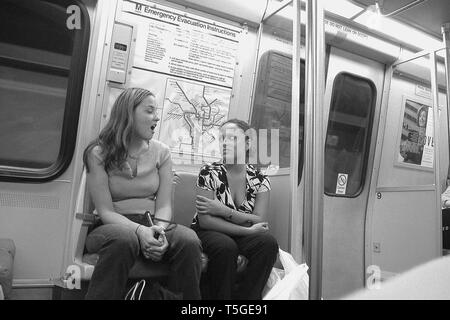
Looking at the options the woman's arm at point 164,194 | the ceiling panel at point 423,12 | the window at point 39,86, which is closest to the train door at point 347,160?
the ceiling panel at point 423,12

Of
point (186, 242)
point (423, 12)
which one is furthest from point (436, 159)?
point (186, 242)

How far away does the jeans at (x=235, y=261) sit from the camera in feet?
6.56

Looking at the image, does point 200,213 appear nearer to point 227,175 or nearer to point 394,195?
point 227,175

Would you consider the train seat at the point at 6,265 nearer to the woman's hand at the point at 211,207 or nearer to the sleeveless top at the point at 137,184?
the sleeveless top at the point at 137,184

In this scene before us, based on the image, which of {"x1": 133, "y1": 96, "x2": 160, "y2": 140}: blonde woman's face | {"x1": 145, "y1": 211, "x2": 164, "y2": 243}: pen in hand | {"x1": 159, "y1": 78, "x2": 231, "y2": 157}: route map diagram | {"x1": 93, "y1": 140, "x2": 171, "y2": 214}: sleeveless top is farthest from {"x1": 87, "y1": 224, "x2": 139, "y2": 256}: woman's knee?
{"x1": 159, "y1": 78, "x2": 231, "y2": 157}: route map diagram

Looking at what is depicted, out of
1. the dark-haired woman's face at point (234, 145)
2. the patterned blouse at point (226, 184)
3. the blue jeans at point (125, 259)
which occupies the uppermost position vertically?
the dark-haired woman's face at point (234, 145)

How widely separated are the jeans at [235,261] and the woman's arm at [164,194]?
0.82ft

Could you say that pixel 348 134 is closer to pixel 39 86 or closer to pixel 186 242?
pixel 186 242

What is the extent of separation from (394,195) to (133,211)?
9.12ft

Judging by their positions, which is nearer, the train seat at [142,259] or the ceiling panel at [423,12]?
the train seat at [142,259]

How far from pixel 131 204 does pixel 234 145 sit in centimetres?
80

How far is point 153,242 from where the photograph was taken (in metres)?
1.80
